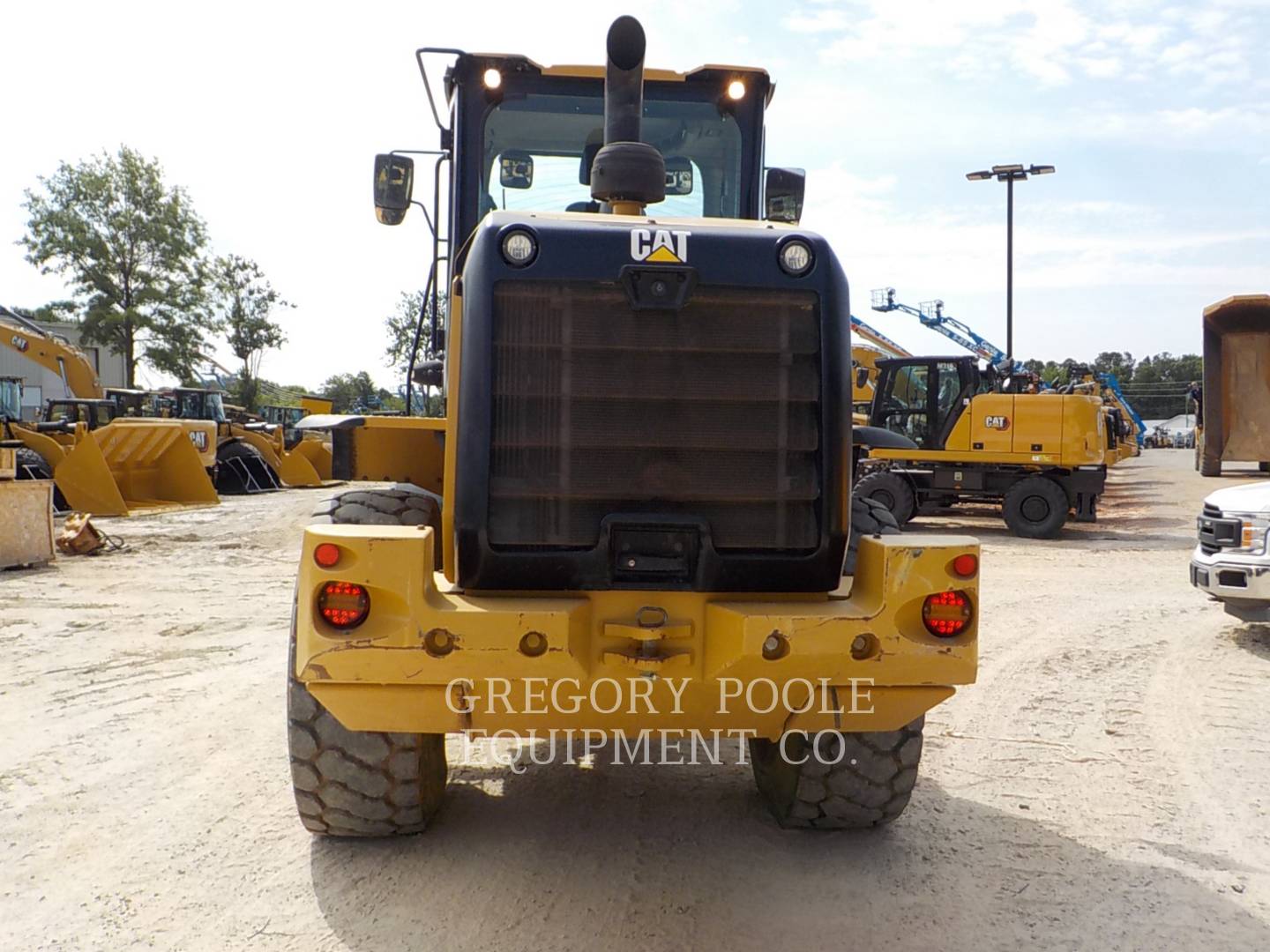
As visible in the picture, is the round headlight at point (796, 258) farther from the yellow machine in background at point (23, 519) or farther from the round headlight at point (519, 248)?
the yellow machine in background at point (23, 519)

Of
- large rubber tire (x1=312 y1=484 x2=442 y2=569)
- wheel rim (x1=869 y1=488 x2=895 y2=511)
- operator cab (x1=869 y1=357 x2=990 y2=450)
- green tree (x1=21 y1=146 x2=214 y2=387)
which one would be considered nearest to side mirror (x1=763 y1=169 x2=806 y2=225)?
large rubber tire (x1=312 y1=484 x2=442 y2=569)

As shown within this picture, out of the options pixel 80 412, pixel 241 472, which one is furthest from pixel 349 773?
pixel 241 472

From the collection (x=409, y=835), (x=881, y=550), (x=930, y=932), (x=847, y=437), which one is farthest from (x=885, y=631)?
(x=409, y=835)

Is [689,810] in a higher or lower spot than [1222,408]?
lower

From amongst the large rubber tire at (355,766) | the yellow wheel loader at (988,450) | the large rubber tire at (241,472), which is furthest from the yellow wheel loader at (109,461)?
the large rubber tire at (355,766)

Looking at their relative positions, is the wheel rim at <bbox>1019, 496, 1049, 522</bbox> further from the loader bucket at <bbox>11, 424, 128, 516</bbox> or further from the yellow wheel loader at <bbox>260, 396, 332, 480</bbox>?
the yellow wheel loader at <bbox>260, 396, 332, 480</bbox>

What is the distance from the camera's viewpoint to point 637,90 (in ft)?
12.4

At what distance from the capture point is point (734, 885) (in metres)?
3.40

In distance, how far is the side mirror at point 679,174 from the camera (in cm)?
461

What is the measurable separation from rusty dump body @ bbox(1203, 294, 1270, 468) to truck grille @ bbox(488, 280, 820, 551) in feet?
14.0

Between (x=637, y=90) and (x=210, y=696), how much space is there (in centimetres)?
391

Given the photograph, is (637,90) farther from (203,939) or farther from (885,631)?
(203,939)

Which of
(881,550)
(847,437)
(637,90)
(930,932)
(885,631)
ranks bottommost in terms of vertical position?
(930,932)

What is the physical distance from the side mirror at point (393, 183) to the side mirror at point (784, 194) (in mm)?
1503
